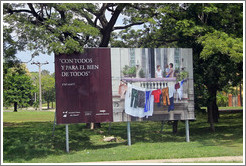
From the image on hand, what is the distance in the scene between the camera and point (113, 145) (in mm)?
19703

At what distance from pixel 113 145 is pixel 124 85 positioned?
346 centimetres

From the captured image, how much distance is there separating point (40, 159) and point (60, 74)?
397 centimetres

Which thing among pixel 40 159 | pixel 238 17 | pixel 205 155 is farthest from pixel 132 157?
pixel 238 17

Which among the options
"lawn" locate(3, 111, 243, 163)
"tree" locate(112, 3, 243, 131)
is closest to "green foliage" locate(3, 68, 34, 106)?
"lawn" locate(3, 111, 243, 163)

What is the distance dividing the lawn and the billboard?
5.33ft

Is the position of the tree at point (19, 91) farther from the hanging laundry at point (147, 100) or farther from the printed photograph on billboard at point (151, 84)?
the hanging laundry at point (147, 100)

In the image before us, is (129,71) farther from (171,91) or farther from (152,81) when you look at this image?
(171,91)

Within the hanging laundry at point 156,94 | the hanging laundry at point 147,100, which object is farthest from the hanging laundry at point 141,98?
the hanging laundry at point 156,94

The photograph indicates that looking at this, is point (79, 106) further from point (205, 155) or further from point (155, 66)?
point (205, 155)

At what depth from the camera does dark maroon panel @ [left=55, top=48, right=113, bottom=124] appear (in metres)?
17.5

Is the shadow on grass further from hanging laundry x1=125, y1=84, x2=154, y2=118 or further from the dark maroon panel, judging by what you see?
hanging laundry x1=125, y1=84, x2=154, y2=118

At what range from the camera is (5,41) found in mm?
18438

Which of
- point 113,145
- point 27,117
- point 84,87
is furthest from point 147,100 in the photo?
point 27,117

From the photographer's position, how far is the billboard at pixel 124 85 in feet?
57.9
